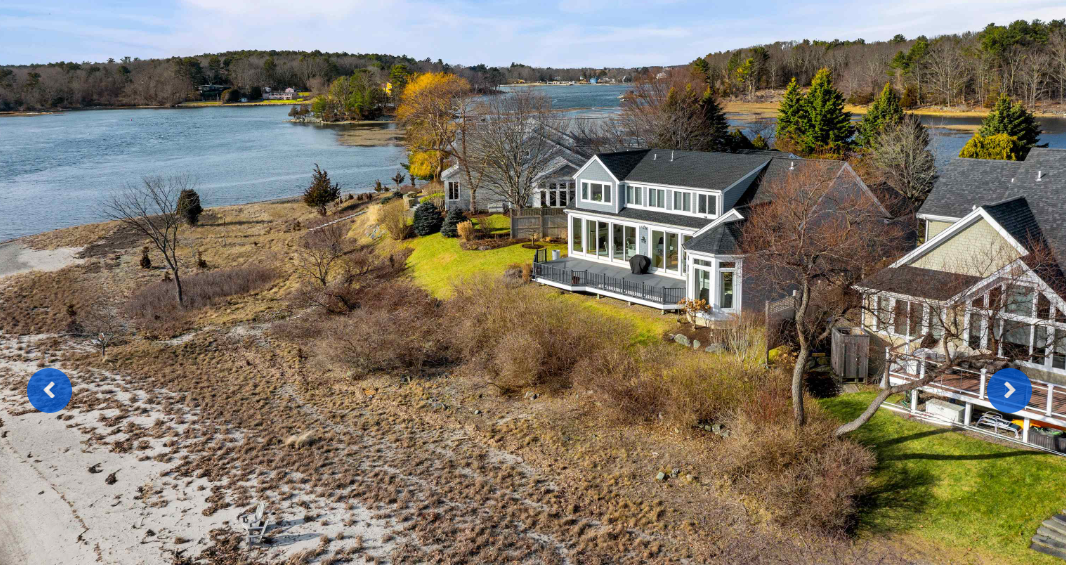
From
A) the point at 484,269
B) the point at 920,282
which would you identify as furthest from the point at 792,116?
the point at 920,282

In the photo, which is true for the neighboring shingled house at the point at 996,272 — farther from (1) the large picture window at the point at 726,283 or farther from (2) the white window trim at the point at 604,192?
(2) the white window trim at the point at 604,192

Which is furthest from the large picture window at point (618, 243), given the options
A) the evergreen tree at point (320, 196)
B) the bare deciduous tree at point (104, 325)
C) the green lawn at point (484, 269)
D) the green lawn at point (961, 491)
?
the evergreen tree at point (320, 196)

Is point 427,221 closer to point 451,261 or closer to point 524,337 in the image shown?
point 451,261

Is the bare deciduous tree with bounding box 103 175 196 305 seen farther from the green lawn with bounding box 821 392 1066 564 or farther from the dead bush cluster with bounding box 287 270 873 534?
the green lawn with bounding box 821 392 1066 564

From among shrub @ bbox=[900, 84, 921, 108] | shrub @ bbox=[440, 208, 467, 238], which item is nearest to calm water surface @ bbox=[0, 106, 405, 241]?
shrub @ bbox=[440, 208, 467, 238]

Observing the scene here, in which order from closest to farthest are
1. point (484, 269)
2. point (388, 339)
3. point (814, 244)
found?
1. point (814, 244)
2. point (388, 339)
3. point (484, 269)

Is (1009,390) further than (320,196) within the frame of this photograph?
No

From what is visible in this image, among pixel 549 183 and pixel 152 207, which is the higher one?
pixel 549 183
